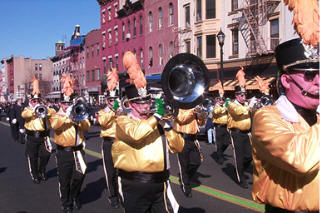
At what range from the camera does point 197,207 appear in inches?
230

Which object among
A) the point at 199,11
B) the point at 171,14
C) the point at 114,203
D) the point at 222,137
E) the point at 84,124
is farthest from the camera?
the point at 171,14

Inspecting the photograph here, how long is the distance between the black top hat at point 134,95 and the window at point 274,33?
649 inches

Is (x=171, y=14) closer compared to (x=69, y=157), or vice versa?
(x=69, y=157)

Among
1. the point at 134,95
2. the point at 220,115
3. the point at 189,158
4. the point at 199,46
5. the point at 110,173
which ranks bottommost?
the point at 110,173

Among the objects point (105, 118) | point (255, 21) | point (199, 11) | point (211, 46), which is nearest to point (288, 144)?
point (105, 118)

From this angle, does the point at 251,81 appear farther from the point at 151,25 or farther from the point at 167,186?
the point at 167,186

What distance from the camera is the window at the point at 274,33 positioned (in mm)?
19031

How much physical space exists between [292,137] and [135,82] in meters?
2.42

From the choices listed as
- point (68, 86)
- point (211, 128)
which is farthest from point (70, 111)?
point (211, 128)

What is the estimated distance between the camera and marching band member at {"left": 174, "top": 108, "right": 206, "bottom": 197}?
22.5 ft

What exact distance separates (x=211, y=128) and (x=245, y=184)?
6531mm

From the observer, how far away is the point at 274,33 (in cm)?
1927

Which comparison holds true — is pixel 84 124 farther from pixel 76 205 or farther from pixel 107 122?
pixel 76 205

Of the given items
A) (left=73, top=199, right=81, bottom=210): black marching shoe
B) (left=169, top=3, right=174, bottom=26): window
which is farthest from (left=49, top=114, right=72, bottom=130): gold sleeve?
(left=169, top=3, right=174, bottom=26): window
